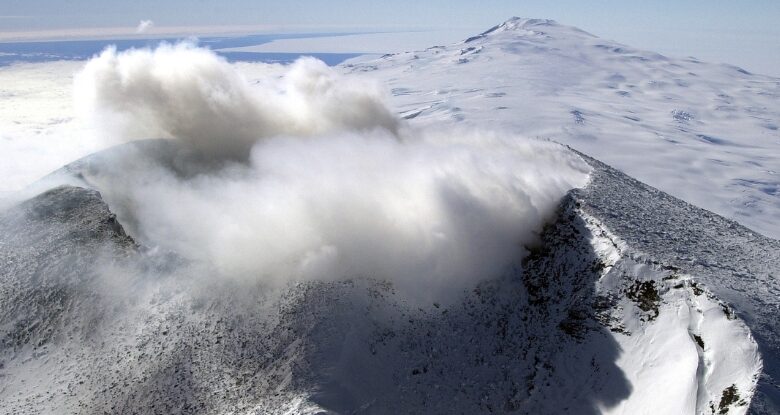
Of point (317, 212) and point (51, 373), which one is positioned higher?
point (317, 212)

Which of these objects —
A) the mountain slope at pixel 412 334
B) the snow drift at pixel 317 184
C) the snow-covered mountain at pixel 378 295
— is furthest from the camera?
the snow drift at pixel 317 184

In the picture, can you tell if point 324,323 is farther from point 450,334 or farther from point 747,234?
point 747,234

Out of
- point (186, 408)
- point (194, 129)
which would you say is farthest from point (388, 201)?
point (194, 129)

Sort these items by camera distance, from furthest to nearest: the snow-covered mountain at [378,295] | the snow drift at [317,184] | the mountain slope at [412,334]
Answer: the snow drift at [317,184], the snow-covered mountain at [378,295], the mountain slope at [412,334]

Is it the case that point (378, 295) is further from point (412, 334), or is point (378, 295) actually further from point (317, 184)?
point (317, 184)

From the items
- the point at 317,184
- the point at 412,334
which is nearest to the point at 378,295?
the point at 412,334
